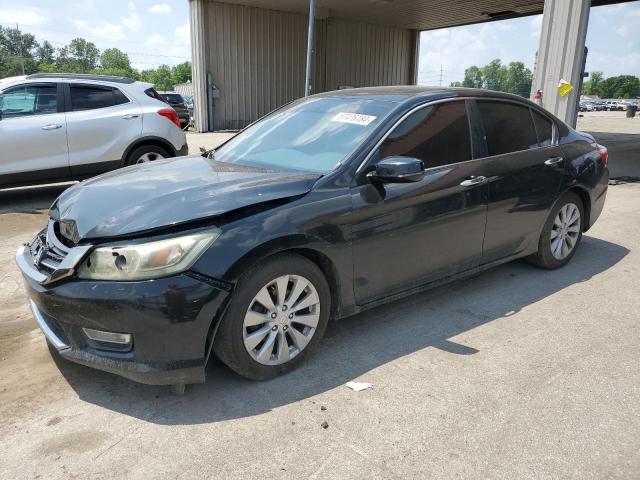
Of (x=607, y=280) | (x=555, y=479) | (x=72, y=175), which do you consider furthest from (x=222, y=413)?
(x=72, y=175)

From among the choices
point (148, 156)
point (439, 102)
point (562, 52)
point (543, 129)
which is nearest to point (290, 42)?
point (562, 52)

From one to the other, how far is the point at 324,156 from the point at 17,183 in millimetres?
5739

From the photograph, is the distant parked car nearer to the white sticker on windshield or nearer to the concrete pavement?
the white sticker on windshield

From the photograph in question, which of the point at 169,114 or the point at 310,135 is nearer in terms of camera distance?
the point at 310,135

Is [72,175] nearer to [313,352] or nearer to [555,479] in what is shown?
[313,352]

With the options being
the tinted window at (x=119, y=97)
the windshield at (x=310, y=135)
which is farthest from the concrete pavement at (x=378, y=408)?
the tinted window at (x=119, y=97)

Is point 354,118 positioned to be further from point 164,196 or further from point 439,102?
point 164,196

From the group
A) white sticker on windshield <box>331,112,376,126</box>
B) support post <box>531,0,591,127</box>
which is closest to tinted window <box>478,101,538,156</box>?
white sticker on windshield <box>331,112,376,126</box>

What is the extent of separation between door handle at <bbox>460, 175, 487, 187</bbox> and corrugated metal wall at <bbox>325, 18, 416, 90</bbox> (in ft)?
70.4

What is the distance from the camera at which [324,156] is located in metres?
3.48

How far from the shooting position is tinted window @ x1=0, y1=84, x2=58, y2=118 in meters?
7.22

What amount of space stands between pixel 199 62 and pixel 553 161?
58.8 feet

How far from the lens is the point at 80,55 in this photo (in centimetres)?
13888

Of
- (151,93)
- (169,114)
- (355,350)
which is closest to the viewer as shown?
(355,350)
